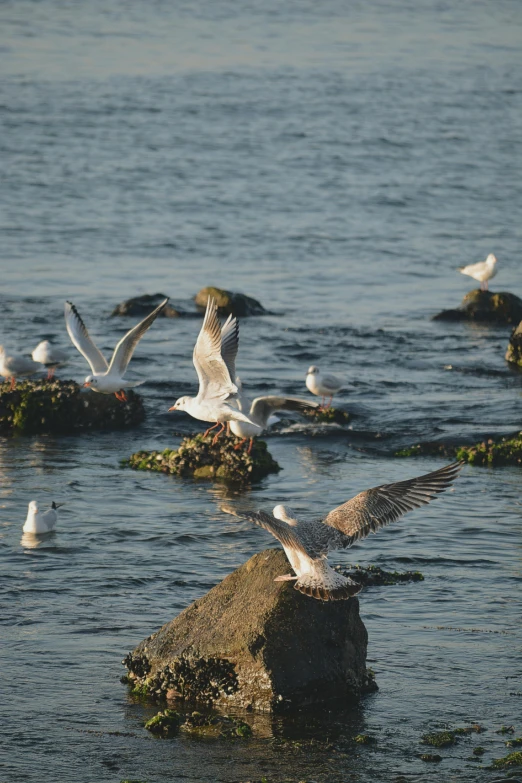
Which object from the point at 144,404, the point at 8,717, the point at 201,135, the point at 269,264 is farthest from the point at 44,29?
the point at 8,717

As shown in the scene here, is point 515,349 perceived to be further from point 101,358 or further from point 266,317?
point 101,358

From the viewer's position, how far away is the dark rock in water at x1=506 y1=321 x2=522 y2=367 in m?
21.5

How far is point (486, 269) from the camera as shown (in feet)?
85.2

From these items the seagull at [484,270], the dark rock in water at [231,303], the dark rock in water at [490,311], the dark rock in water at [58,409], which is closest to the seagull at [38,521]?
the dark rock in water at [58,409]

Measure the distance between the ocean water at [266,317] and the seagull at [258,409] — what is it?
2.28 ft

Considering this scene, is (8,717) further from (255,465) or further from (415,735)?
(255,465)

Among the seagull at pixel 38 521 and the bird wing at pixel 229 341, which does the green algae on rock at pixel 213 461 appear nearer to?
the bird wing at pixel 229 341

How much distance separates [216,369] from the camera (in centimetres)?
1421

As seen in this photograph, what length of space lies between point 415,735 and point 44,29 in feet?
194

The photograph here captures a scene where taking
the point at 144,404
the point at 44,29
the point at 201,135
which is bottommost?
the point at 144,404

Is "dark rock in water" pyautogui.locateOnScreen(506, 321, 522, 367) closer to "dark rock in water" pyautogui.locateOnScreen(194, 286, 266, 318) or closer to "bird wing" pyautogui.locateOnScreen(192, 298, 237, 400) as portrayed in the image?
"dark rock in water" pyautogui.locateOnScreen(194, 286, 266, 318)

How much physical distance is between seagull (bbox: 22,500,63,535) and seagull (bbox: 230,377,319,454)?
291 centimetres

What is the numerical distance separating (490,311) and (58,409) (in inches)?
437

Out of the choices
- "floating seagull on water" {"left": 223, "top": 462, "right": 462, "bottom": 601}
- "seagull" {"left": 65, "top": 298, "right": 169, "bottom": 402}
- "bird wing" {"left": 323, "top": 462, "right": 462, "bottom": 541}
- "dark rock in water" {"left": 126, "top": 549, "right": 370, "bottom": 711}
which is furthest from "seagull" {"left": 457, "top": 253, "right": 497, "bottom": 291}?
"dark rock in water" {"left": 126, "top": 549, "right": 370, "bottom": 711}
